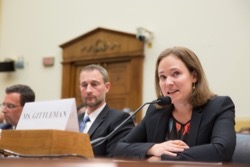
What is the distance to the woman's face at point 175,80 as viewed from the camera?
2271 mm

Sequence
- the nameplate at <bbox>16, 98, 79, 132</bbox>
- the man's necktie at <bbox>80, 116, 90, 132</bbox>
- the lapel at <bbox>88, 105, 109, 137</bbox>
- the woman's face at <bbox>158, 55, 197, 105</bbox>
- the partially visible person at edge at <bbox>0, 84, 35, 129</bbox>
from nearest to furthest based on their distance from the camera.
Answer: the nameplate at <bbox>16, 98, 79, 132</bbox> < the woman's face at <bbox>158, 55, 197, 105</bbox> < the lapel at <bbox>88, 105, 109, 137</bbox> < the man's necktie at <bbox>80, 116, 90, 132</bbox> < the partially visible person at edge at <bbox>0, 84, 35, 129</bbox>

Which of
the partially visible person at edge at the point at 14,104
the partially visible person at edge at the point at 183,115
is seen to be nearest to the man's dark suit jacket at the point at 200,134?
the partially visible person at edge at the point at 183,115

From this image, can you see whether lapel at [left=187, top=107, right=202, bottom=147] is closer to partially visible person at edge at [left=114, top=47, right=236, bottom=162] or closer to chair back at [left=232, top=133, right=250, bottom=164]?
partially visible person at edge at [left=114, top=47, right=236, bottom=162]

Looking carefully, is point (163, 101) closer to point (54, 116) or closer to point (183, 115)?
point (183, 115)

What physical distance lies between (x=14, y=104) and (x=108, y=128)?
1191 mm

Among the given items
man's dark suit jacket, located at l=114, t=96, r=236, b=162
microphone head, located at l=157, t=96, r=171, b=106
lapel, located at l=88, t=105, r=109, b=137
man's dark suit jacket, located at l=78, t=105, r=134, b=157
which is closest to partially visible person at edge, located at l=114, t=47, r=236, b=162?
man's dark suit jacket, located at l=114, t=96, r=236, b=162

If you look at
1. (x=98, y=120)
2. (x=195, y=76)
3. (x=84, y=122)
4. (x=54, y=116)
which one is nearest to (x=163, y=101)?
(x=195, y=76)

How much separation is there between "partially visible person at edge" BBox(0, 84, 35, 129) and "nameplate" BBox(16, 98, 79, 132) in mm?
1770

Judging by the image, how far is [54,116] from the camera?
6.16ft

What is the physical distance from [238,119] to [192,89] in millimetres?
3861

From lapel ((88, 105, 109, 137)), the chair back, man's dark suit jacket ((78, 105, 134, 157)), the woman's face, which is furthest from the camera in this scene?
lapel ((88, 105, 109, 137))

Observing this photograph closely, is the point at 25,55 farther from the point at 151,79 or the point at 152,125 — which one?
the point at 152,125

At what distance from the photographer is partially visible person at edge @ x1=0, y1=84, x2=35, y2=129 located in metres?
3.69

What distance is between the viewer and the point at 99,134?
289cm
